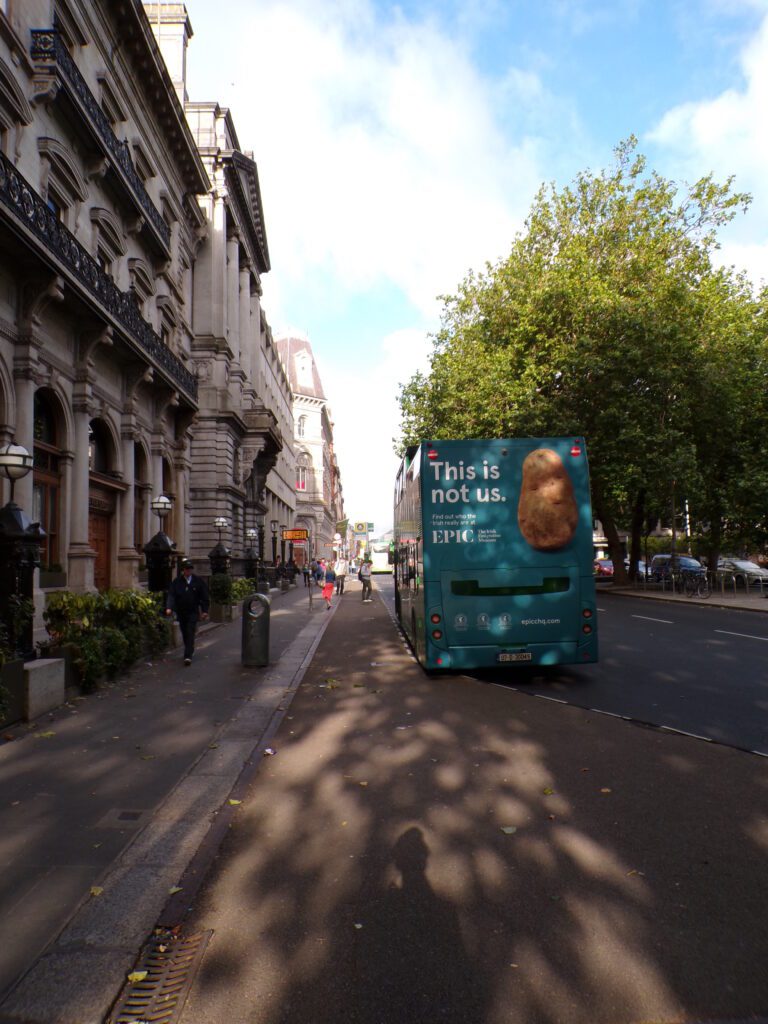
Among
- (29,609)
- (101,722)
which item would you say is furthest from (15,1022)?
(29,609)

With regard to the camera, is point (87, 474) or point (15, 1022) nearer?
point (15, 1022)

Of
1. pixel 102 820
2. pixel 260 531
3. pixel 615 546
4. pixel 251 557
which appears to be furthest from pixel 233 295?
pixel 102 820

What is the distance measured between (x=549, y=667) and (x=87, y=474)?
13.2 m

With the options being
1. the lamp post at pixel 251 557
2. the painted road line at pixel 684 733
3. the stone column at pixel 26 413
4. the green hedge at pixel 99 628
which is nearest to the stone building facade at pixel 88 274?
the stone column at pixel 26 413

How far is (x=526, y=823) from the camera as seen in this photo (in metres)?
4.83

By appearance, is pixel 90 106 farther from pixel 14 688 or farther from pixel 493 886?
pixel 493 886

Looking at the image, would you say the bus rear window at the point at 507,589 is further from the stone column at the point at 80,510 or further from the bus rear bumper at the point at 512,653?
the stone column at the point at 80,510

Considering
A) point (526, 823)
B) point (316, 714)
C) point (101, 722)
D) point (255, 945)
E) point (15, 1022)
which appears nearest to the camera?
point (15, 1022)

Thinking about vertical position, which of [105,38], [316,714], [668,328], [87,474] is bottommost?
[316,714]

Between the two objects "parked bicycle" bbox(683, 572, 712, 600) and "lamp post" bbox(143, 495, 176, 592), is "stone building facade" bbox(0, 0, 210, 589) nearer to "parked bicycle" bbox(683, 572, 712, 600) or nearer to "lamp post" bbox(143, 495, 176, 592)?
"lamp post" bbox(143, 495, 176, 592)

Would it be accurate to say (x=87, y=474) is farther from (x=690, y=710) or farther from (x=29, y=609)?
(x=690, y=710)

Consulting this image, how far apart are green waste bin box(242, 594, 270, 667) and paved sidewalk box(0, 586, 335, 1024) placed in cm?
195

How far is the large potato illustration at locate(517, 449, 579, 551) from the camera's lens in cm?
1033

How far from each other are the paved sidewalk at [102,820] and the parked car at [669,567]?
29480 millimetres
